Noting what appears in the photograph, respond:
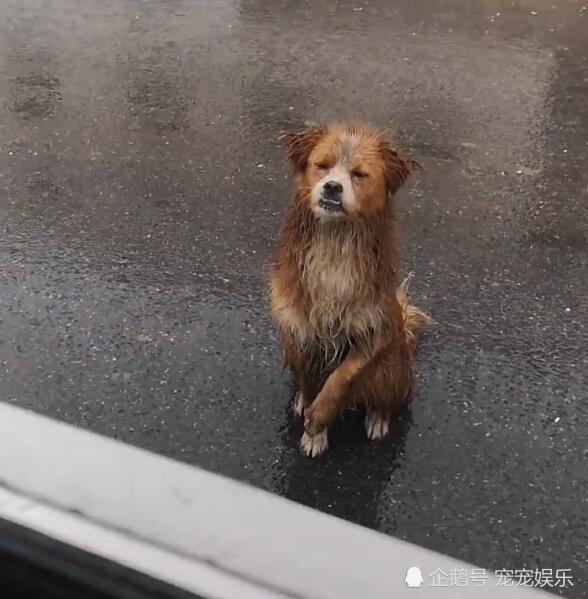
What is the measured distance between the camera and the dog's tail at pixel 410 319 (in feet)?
10.5

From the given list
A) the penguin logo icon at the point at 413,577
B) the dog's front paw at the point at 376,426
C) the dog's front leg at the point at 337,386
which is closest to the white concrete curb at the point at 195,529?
the penguin logo icon at the point at 413,577

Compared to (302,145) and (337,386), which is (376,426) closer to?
(337,386)

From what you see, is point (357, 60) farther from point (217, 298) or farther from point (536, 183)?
point (217, 298)

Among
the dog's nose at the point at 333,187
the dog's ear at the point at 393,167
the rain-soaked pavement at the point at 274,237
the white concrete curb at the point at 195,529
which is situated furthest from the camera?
the rain-soaked pavement at the point at 274,237

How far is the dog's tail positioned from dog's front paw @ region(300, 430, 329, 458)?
487mm

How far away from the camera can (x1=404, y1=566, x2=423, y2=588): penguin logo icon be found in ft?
4.05

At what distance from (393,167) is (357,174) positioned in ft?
0.45

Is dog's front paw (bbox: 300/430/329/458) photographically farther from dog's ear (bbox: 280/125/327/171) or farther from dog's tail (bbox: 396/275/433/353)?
dog's ear (bbox: 280/125/327/171)

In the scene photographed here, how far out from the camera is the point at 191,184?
478 cm

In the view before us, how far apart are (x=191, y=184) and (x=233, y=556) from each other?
3.71 metres

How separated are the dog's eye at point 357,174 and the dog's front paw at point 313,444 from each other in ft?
3.15

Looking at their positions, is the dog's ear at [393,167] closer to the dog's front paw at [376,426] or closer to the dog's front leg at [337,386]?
the dog's front leg at [337,386]

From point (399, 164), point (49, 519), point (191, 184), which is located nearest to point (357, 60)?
point (191, 184)

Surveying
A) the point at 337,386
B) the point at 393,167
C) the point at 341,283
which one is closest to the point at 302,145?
the point at 393,167
